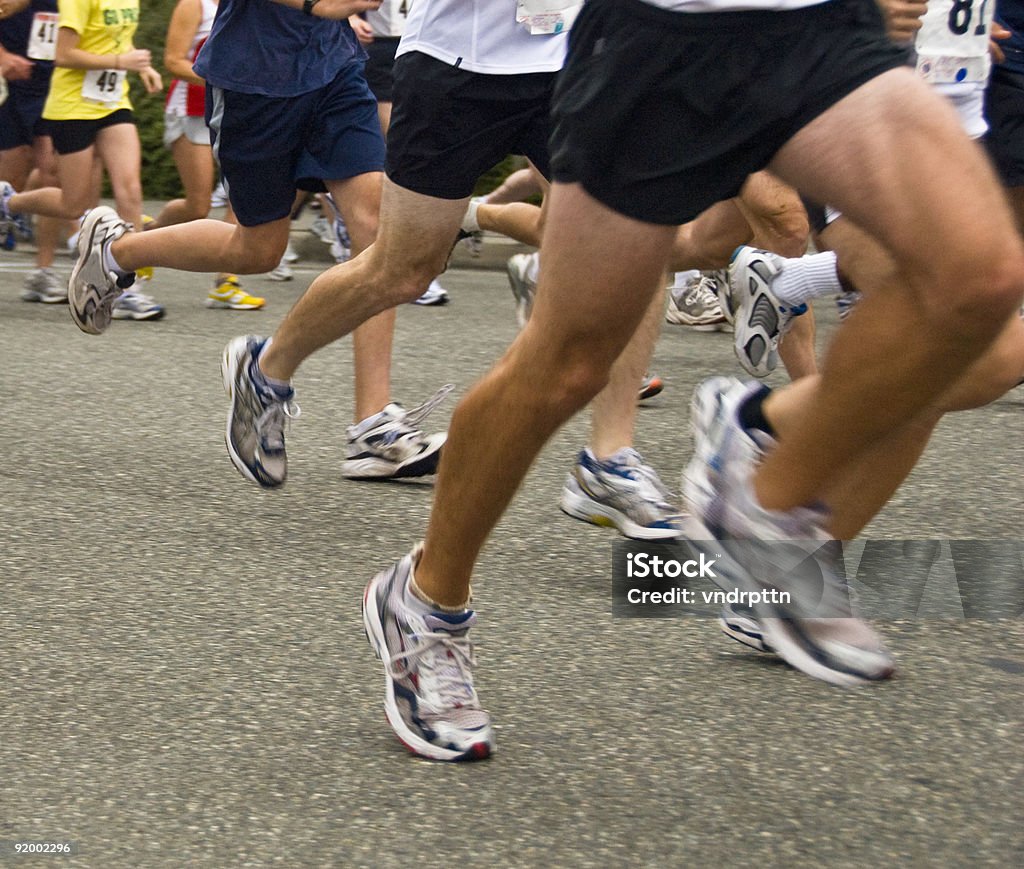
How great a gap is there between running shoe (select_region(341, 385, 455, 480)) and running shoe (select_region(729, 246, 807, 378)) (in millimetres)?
912

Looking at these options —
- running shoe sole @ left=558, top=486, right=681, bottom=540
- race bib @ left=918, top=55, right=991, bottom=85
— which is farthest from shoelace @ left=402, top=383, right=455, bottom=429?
race bib @ left=918, top=55, right=991, bottom=85

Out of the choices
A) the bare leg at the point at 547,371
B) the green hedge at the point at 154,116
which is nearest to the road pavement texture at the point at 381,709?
the bare leg at the point at 547,371

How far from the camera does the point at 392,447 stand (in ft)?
15.5

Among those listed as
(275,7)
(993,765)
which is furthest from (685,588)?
(275,7)

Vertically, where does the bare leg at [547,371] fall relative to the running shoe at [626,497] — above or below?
above

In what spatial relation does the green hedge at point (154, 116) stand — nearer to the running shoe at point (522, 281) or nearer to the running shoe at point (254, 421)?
the running shoe at point (522, 281)

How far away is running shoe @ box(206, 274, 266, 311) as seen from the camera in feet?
28.4

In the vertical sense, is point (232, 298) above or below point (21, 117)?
below

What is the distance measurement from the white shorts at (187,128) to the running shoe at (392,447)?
4346mm

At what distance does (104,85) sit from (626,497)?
17.4ft

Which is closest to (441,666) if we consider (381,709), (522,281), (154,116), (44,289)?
(381,709)

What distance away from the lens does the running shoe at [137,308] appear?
808 centimetres

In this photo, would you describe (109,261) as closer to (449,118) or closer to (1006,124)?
(449,118)

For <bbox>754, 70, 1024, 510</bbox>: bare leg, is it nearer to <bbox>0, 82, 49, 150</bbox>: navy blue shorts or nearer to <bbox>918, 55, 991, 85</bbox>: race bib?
<bbox>918, 55, 991, 85</bbox>: race bib
